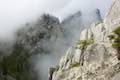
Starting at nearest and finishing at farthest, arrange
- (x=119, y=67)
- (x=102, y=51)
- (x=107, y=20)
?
(x=119, y=67) → (x=102, y=51) → (x=107, y=20)

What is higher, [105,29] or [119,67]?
[105,29]

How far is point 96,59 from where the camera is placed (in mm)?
119938

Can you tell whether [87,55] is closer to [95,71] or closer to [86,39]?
[95,71]

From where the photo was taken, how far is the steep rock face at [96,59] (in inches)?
4353

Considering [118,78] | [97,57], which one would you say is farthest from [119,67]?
[97,57]

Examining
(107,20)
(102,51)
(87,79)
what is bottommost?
(87,79)

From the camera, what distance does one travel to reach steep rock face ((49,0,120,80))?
4353 inches

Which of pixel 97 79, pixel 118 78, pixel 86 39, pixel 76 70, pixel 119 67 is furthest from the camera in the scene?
pixel 86 39

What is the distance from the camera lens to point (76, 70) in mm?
131875

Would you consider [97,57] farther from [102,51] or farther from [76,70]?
[76,70]

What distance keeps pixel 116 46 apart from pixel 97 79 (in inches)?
462

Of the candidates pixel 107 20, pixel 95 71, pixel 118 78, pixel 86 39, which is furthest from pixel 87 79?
pixel 86 39

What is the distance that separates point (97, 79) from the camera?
366 feet

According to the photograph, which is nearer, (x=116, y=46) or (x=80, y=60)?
(x=116, y=46)
